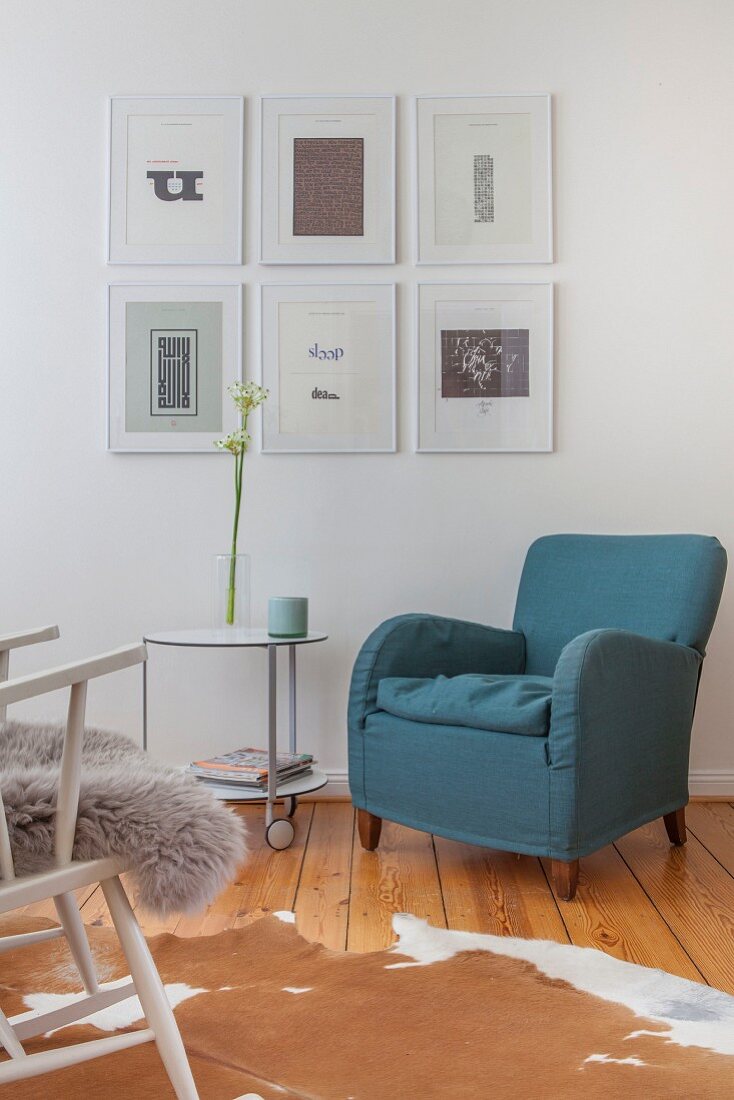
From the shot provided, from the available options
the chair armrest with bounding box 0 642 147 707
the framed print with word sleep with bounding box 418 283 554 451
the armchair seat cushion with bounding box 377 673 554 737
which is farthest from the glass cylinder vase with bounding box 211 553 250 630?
the chair armrest with bounding box 0 642 147 707

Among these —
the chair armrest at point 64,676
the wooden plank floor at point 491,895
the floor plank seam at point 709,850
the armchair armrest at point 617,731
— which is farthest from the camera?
the floor plank seam at point 709,850

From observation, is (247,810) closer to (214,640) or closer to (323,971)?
(214,640)

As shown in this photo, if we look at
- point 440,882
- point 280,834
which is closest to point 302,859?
point 280,834

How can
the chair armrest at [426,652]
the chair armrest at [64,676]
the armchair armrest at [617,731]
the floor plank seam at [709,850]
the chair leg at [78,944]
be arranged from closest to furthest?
1. the chair armrest at [64,676]
2. the chair leg at [78,944]
3. the armchair armrest at [617,731]
4. the floor plank seam at [709,850]
5. the chair armrest at [426,652]

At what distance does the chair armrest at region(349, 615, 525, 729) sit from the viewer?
2.65m

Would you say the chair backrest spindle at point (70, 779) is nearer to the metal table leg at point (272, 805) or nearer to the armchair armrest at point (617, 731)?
the armchair armrest at point (617, 731)

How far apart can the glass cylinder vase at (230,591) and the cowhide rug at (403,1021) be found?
3.60 ft

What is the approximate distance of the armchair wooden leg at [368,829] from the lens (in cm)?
268

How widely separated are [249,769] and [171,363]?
4.39 feet

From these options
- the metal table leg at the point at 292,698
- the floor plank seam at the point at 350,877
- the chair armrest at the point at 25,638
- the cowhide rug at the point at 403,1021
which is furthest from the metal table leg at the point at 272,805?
the chair armrest at the point at 25,638

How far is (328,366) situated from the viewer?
3.25 m

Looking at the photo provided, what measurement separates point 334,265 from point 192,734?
1.60 meters

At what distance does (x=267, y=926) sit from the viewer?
2104 millimetres

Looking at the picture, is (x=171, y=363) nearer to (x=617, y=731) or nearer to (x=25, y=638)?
(x=25, y=638)
